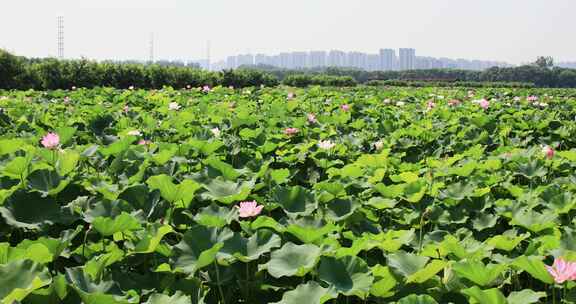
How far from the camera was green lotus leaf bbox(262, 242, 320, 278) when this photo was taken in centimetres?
119

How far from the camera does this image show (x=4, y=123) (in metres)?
3.41

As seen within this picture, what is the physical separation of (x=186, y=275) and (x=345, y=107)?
3.09 m

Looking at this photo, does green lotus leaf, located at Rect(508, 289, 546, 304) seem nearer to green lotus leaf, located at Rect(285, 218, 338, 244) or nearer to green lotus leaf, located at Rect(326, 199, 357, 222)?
green lotus leaf, located at Rect(285, 218, 338, 244)

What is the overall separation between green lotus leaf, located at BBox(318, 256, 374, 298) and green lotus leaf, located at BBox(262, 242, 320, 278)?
3 centimetres

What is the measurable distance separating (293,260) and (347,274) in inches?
5.8

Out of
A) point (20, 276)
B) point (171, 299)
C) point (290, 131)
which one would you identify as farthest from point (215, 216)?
point (290, 131)

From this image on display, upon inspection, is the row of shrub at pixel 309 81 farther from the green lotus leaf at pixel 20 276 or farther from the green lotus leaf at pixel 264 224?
the green lotus leaf at pixel 20 276

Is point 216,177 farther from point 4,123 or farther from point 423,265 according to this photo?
point 4,123

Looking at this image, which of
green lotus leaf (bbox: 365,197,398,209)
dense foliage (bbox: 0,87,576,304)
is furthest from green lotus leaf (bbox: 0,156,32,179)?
green lotus leaf (bbox: 365,197,398,209)

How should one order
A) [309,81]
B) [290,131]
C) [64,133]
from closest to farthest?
[64,133]
[290,131]
[309,81]

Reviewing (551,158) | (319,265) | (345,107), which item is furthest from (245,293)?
(345,107)

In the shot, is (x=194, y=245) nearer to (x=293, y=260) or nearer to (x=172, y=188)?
(x=293, y=260)

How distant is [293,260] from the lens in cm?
125

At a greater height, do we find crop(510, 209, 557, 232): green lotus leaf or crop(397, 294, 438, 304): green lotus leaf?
crop(510, 209, 557, 232): green lotus leaf
